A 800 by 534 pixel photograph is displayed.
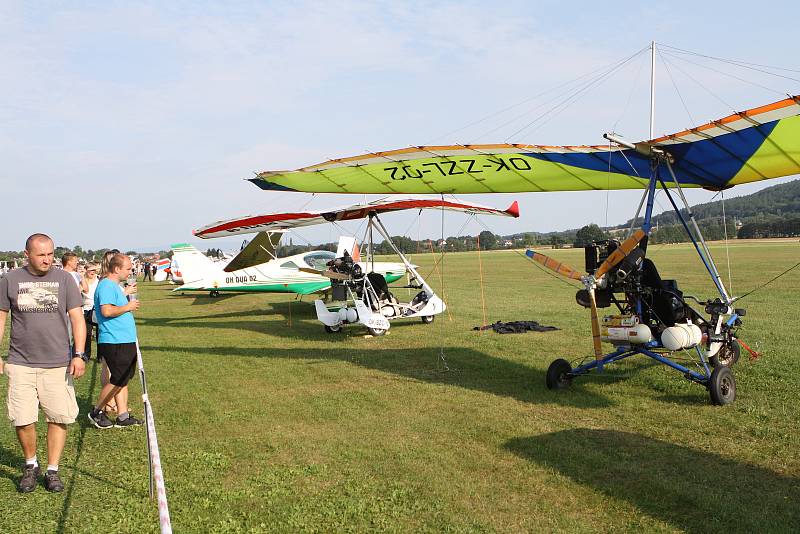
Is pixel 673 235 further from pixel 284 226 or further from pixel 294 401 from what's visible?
pixel 284 226

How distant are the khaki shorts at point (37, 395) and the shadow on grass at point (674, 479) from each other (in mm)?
3772

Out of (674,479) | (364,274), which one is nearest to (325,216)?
(364,274)

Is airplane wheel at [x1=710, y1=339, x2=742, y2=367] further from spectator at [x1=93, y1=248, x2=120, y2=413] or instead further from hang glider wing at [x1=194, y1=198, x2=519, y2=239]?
spectator at [x1=93, y1=248, x2=120, y2=413]

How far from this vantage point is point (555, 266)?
7.35 metres

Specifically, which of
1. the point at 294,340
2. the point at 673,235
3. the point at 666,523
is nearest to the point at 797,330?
the point at 673,235

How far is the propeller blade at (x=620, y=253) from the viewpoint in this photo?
6.60m

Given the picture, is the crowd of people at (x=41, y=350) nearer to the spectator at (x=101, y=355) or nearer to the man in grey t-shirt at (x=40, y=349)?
the man in grey t-shirt at (x=40, y=349)

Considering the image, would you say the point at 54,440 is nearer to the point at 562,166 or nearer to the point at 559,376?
the point at 559,376

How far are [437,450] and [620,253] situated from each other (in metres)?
3.24

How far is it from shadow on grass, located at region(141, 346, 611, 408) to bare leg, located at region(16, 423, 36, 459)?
4.82m

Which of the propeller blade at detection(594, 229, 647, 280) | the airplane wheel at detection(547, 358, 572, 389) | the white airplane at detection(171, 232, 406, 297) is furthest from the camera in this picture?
the white airplane at detection(171, 232, 406, 297)

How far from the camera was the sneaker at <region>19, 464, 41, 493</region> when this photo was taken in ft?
14.5

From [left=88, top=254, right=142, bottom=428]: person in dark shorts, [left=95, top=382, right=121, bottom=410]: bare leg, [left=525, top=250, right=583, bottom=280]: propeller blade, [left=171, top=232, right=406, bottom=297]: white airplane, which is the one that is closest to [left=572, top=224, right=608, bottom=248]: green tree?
[left=525, top=250, right=583, bottom=280]: propeller blade

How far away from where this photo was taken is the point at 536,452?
5148 millimetres
